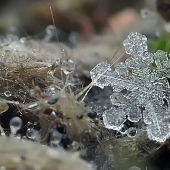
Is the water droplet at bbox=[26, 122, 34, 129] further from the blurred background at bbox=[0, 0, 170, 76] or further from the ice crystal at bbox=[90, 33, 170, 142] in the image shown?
the blurred background at bbox=[0, 0, 170, 76]

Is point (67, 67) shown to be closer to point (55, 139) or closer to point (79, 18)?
point (55, 139)

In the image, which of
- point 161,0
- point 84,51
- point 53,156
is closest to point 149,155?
point 53,156

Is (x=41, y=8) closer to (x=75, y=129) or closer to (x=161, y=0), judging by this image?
(x=161, y=0)

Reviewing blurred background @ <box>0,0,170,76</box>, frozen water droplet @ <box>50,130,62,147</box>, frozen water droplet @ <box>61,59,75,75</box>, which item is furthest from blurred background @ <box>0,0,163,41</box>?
frozen water droplet @ <box>50,130,62,147</box>


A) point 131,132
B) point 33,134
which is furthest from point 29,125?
point 131,132

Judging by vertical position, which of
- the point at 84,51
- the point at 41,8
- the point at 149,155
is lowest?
the point at 41,8

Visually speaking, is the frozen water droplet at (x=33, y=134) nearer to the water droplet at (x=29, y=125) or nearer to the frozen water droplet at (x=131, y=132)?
the water droplet at (x=29, y=125)

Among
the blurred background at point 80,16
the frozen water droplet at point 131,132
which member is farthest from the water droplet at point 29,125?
the blurred background at point 80,16
